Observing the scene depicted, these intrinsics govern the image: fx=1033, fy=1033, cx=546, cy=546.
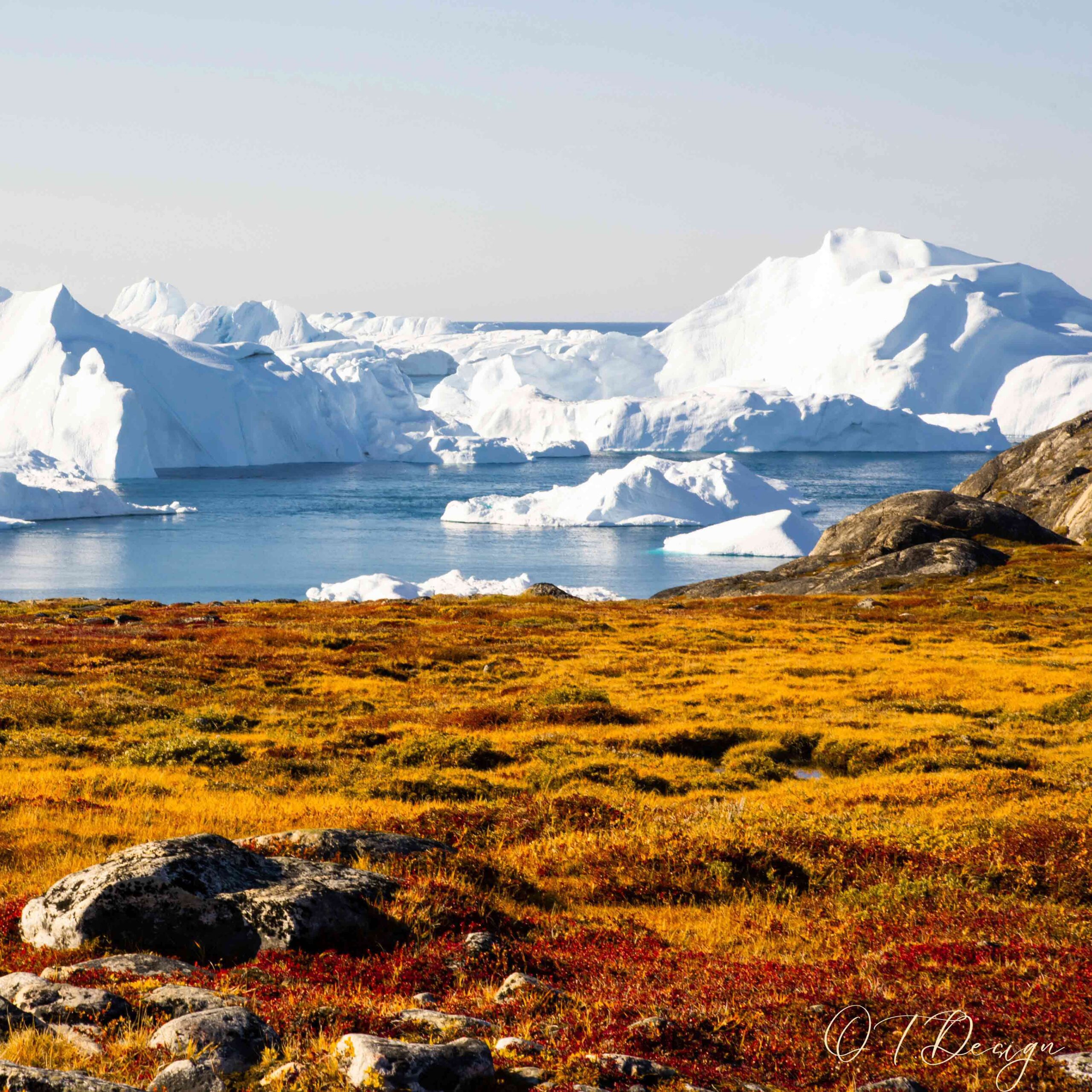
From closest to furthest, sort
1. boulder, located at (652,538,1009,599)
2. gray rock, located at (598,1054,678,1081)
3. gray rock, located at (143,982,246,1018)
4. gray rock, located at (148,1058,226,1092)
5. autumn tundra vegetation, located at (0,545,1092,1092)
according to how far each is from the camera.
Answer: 1. gray rock, located at (148,1058,226,1092)
2. gray rock, located at (598,1054,678,1081)
3. gray rock, located at (143,982,246,1018)
4. autumn tundra vegetation, located at (0,545,1092,1092)
5. boulder, located at (652,538,1009,599)

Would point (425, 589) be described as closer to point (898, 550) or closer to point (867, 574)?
point (867, 574)

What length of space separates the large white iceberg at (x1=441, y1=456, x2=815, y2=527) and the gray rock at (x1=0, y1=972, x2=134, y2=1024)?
97.0 m

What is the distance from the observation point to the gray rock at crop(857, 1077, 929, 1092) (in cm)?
512

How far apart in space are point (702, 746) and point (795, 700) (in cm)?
452

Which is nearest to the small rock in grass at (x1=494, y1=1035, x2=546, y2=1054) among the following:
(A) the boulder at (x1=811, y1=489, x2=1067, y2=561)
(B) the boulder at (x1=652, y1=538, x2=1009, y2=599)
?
(B) the boulder at (x1=652, y1=538, x2=1009, y2=599)

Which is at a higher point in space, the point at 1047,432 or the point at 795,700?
the point at 1047,432

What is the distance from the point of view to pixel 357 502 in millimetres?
117312

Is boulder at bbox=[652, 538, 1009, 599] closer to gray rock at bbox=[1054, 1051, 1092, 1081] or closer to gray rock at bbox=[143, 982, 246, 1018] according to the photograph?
gray rock at bbox=[1054, 1051, 1092, 1081]

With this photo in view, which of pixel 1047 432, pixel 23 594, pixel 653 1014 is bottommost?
pixel 23 594

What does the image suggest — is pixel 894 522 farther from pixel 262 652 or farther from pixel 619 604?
pixel 262 652

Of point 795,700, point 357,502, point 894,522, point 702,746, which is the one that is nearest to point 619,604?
point 894,522

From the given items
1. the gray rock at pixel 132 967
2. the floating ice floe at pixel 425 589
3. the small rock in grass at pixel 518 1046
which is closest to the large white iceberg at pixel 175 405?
the floating ice floe at pixel 425 589

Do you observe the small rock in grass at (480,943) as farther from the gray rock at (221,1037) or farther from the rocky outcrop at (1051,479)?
the rocky outcrop at (1051,479)

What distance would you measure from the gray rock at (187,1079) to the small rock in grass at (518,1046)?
4.55ft
